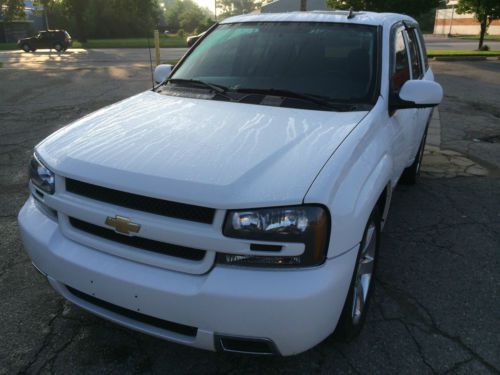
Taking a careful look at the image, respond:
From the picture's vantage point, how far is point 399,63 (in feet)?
11.5

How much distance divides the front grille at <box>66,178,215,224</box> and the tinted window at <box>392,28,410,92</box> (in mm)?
1874

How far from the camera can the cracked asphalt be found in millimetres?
2385

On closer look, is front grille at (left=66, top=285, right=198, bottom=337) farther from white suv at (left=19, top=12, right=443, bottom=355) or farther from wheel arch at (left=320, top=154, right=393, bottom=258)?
wheel arch at (left=320, top=154, right=393, bottom=258)

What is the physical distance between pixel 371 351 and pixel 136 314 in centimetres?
127

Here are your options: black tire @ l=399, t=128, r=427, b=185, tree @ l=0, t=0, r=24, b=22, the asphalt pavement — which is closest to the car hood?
black tire @ l=399, t=128, r=427, b=185

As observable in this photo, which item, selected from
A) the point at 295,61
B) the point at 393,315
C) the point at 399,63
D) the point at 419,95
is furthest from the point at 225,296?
the point at 399,63

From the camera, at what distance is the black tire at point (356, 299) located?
222 centimetres

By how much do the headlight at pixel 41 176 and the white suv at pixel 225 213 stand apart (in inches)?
0.5

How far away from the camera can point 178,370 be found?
234 centimetres

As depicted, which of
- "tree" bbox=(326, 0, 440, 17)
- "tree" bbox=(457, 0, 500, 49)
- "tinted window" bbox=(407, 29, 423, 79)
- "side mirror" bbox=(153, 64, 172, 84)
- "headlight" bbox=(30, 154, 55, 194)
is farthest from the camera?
"tree" bbox=(457, 0, 500, 49)

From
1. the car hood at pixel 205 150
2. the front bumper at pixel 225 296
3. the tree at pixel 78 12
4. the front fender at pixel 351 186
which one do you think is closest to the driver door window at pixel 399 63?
the car hood at pixel 205 150

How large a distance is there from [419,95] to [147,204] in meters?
1.88

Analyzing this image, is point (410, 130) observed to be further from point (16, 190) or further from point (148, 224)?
point (16, 190)

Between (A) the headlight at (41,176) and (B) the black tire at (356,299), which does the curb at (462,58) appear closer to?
(B) the black tire at (356,299)
